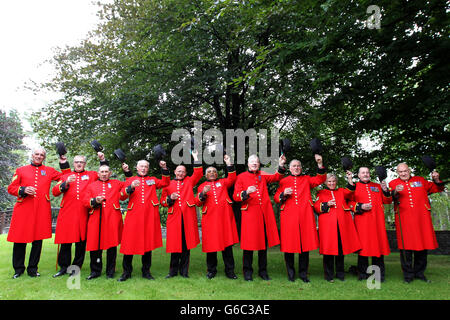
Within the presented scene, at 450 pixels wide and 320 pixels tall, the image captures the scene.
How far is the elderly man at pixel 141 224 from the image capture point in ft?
18.1

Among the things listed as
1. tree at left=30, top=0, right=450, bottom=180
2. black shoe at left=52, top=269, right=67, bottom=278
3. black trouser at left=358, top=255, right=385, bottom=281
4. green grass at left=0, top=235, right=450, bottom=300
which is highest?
tree at left=30, top=0, right=450, bottom=180

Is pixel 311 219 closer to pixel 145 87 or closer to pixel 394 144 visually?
pixel 394 144

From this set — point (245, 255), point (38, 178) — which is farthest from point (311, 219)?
point (38, 178)

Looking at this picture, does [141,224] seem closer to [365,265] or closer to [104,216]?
[104,216]

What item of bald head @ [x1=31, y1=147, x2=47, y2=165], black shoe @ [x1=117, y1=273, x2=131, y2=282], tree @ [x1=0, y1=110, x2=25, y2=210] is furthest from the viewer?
Result: tree @ [x1=0, y1=110, x2=25, y2=210]

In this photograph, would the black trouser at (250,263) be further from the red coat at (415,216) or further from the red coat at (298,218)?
the red coat at (415,216)

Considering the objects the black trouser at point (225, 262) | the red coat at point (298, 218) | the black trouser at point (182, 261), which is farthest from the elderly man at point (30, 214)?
the red coat at point (298, 218)

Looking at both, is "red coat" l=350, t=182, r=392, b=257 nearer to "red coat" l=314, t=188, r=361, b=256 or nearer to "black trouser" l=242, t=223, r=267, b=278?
"red coat" l=314, t=188, r=361, b=256

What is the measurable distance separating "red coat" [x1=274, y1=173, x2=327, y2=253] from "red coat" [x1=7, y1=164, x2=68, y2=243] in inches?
178

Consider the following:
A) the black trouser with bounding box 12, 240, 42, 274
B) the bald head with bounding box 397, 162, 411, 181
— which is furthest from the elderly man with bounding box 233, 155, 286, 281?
the black trouser with bounding box 12, 240, 42, 274

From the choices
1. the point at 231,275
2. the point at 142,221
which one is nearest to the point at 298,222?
the point at 231,275

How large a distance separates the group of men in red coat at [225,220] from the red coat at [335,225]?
0.02 meters

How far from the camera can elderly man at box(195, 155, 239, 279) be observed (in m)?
5.77

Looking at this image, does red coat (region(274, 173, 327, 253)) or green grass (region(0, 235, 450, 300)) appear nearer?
green grass (region(0, 235, 450, 300))
